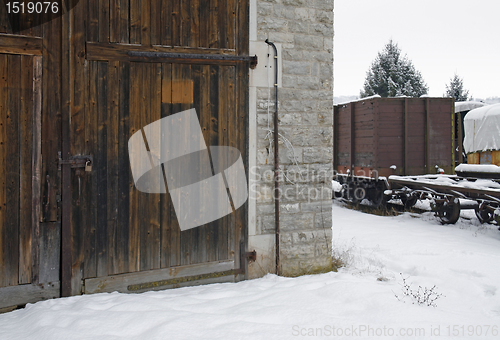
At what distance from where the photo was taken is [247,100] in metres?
3.78

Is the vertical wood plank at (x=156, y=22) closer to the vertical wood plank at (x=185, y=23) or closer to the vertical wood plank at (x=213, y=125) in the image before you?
the vertical wood plank at (x=185, y=23)

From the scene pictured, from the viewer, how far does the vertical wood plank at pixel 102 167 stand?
10.7ft

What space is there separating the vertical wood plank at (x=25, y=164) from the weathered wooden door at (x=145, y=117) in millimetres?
355

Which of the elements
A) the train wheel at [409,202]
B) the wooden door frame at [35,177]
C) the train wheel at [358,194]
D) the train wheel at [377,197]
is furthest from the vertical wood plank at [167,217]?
the train wheel at [358,194]

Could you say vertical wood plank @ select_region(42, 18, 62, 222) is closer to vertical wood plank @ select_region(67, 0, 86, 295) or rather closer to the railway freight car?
vertical wood plank @ select_region(67, 0, 86, 295)

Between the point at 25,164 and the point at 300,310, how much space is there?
2814 millimetres

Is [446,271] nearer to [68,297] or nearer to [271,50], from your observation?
[271,50]

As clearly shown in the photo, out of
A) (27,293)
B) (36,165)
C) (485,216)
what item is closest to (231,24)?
(36,165)

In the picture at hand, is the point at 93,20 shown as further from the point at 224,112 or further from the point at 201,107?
the point at 224,112

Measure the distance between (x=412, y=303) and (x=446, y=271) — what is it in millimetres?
1370

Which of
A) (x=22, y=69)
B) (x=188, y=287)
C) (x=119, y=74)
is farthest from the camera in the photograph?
(x=188, y=287)

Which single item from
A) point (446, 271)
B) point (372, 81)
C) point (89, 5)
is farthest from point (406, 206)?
point (372, 81)

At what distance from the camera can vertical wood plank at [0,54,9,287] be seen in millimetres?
2977

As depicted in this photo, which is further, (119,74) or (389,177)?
(389,177)
